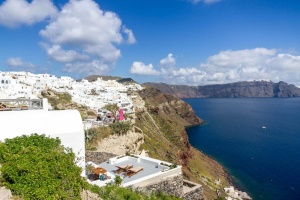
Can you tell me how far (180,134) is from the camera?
236 ft

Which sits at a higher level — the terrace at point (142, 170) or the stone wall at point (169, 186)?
the terrace at point (142, 170)

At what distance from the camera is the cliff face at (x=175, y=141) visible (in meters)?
44.2

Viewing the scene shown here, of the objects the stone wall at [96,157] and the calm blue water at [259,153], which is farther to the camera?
the calm blue water at [259,153]

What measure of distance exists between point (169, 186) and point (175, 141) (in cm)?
4904

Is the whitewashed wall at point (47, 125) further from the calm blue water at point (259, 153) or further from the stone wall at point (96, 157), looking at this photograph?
the calm blue water at point (259, 153)

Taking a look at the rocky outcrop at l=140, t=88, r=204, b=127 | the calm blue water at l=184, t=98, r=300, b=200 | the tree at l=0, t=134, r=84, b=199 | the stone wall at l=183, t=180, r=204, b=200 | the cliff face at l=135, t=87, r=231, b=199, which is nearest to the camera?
the tree at l=0, t=134, r=84, b=199

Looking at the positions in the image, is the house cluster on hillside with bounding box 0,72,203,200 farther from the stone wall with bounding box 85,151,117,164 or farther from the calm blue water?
the calm blue water

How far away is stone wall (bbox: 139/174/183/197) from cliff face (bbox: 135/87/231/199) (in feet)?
53.2

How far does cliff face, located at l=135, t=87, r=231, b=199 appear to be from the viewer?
44.2 m

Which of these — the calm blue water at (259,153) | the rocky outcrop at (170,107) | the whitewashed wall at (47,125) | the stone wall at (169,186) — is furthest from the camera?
the rocky outcrop at (170,107)

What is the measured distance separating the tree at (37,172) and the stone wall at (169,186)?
26.0 feet

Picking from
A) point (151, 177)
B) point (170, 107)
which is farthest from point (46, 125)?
point (170, 107)

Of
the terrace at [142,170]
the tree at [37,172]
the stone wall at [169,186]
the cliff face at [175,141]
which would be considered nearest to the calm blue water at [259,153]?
the cliff face at [175,141]

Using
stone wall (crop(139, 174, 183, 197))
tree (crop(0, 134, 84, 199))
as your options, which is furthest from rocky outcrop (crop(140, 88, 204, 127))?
tree (crop(0, 134, 84, 199))
